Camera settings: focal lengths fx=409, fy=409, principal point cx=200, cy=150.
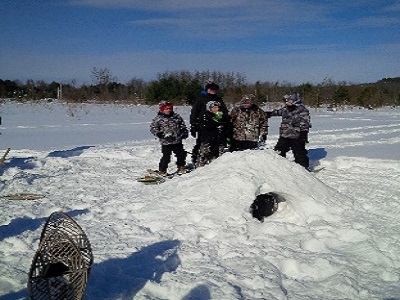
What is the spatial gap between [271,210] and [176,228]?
64.8 inches

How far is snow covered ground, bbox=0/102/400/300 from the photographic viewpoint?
13.1 feet

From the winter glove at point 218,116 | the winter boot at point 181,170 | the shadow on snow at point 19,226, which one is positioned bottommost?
the shadow on snow at point 19,226

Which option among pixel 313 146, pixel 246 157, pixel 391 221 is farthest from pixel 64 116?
pixel 391 221

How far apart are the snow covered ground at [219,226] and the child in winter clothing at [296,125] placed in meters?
0.94

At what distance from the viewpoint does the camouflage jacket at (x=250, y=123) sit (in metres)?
8.28

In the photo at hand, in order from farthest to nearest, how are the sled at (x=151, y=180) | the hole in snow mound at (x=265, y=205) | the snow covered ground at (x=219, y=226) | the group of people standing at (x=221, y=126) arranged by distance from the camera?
the group of people standing at (x=221, y=126)
the sled at (x=151, y=180)
the hole in snow mound at (x=265, y=205)
the snow covered ground at (x=219, y=226)

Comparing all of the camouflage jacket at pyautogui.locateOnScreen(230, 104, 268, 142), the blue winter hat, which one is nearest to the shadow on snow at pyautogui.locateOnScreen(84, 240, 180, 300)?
the camouflage jacket at pyautogui.locateOnScreen(230, 104, 268, 142)

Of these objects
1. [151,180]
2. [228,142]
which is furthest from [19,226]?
[228,142]

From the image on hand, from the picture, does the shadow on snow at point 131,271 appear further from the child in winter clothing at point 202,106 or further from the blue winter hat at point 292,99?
the blue winter hat at point 292,99

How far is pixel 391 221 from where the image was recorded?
5.91m

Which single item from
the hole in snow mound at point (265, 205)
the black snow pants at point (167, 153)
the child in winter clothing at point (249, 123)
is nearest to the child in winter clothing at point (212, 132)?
the child in winter clothing at point (249, 123)

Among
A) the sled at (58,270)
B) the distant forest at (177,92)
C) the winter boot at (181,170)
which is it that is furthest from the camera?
the distant forest at (177,92)

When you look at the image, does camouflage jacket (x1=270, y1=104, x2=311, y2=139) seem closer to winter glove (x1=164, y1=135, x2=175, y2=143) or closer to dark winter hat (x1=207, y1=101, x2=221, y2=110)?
dark winter hat (x1=207, y1=101, x2=221, y2=110)

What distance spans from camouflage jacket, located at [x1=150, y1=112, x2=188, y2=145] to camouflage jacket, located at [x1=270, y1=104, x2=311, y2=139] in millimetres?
2117
